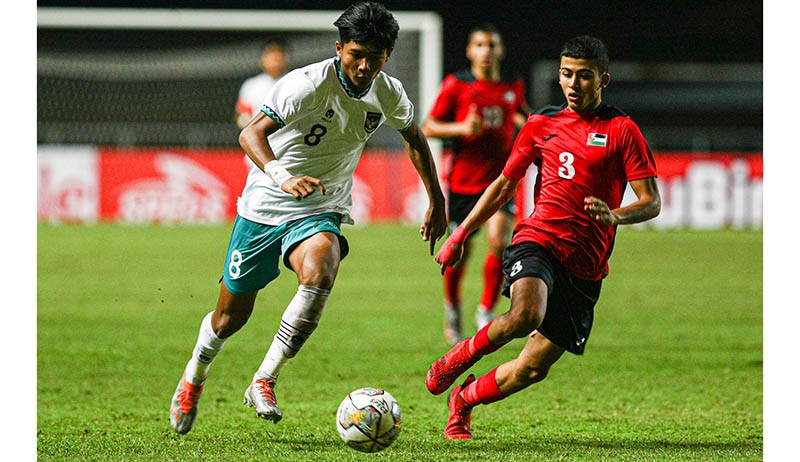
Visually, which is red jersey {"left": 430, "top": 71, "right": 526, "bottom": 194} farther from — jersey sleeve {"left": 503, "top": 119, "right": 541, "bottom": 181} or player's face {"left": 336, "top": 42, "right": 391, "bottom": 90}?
player's face {"left": 336, "top": 42, "right": 391, "bottom": 90}

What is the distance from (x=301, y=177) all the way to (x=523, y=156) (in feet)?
3.55

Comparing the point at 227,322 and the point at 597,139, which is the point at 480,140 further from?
the point at 227,322

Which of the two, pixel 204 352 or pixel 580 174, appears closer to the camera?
pixel 580 174

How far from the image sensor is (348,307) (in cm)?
1084

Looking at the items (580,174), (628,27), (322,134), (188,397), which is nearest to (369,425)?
(188,397)

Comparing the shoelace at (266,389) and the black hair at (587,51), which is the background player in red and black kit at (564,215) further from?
the shoelace at (266,389)

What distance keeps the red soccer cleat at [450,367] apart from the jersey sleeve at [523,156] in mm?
806

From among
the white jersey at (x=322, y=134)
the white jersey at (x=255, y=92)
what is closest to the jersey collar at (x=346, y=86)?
the white jersey at (x=322, y=134)

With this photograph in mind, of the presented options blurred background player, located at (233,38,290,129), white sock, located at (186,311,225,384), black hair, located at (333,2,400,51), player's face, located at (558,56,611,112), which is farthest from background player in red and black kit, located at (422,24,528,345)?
black hair, located at (333,2,400,51)

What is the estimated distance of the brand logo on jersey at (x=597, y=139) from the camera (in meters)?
4.87

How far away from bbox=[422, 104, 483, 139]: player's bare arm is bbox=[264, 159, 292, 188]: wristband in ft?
12.0

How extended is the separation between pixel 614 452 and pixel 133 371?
144 inches

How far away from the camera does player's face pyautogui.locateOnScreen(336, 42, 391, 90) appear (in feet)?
15.4

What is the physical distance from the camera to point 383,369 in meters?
7.29
